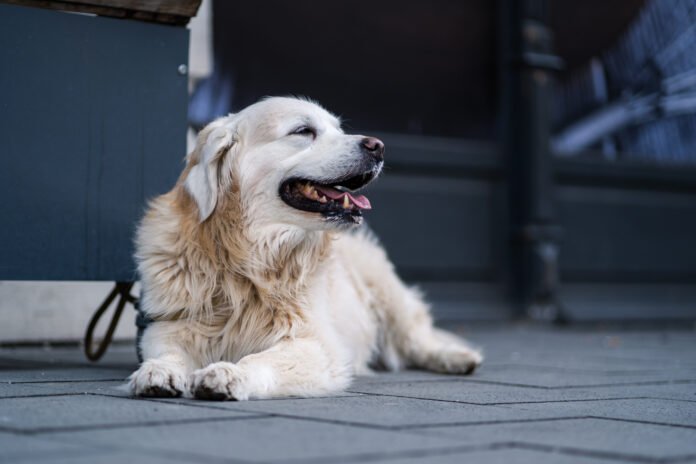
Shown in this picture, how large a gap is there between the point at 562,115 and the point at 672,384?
15.9 feet

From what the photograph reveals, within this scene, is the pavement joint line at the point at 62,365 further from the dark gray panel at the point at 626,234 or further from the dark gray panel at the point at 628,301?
the dark gray panel at the point at 626,234

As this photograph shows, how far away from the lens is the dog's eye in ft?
13.3

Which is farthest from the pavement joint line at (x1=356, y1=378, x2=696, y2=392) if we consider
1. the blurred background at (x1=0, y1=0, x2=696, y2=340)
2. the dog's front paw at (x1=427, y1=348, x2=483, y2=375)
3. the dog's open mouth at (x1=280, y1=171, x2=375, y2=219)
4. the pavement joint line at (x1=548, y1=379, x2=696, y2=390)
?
the blurred background at (x1=0, y1=0, x2=696, y2=340)

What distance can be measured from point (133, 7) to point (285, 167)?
35.5 inches

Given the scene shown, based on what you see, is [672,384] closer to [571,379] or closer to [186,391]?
[571,379]

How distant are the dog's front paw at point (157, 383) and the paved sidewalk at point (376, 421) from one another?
60mm

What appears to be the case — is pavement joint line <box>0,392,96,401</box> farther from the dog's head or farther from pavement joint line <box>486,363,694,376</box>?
pavement joint line <box>486,363,694,376</box>

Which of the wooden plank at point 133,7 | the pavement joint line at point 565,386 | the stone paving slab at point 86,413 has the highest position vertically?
the wooden plank at point 133,7

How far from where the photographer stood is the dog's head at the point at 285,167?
3.95 m

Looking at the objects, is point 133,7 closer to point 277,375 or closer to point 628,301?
point 277,375

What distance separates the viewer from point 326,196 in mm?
4051

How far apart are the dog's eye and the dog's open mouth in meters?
0.18

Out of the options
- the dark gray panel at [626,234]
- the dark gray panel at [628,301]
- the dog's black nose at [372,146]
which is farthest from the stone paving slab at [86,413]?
the dark gray panel at [626,234]

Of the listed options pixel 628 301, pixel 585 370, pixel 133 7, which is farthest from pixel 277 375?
pixel 628 301
